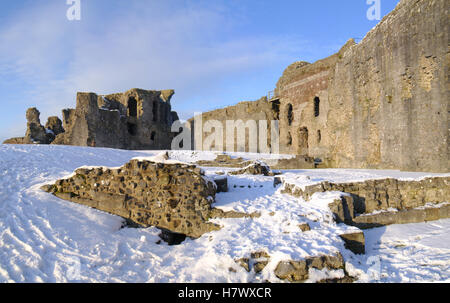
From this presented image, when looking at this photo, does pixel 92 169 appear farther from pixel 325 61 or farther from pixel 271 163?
pixel 325 61

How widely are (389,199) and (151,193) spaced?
513 cm

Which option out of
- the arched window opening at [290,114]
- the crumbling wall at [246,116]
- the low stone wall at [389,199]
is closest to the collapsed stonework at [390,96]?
the arched window opening at [290,114]

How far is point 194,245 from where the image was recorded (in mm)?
4578

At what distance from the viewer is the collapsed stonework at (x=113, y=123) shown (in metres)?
21.9

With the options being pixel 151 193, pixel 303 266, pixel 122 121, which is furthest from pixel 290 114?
pixel 303 266

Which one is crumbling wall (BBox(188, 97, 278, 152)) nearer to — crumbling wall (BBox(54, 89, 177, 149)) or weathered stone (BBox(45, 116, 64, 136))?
crumbling wall (BBox(54, 89, 177, 149))

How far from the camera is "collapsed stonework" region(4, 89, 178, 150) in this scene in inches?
864

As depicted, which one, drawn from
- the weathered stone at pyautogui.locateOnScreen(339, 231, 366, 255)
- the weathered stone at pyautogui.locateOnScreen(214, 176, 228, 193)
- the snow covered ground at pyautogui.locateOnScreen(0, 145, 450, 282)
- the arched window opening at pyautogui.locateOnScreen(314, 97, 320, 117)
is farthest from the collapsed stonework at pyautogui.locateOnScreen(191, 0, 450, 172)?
the weathered stone at pyautogui.locateOnScreen(214, 176, 228, 193)

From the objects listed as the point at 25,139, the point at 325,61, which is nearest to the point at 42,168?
the point at 325,61

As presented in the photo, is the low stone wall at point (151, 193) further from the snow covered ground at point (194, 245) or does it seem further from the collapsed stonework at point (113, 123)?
the collapsed stonework at point (113, 123)
